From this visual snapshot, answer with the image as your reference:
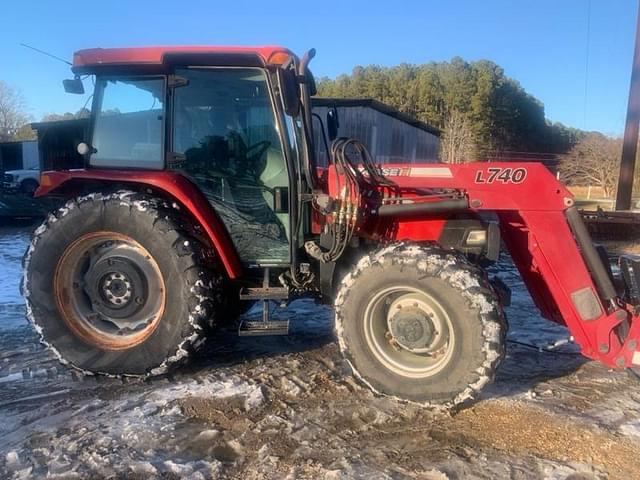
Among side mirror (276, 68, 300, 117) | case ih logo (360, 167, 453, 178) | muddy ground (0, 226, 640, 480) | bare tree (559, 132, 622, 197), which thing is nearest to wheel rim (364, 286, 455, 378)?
muddy ground (0, 226, 640, 480)

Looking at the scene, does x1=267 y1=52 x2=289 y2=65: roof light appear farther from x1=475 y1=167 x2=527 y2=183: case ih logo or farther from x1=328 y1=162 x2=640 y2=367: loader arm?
x1=475 y1=167 x2=527 y2=183: case ih logo

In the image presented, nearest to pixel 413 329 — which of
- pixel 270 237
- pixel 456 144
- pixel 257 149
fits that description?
pixel 270 237

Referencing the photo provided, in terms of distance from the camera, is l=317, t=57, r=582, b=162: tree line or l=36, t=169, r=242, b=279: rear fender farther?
l=317, t=57, r=582, b=162: tree line

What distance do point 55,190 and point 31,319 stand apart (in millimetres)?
1027

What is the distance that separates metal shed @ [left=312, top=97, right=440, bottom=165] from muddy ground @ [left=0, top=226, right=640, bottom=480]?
52.2 feet

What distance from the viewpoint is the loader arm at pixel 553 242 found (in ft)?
11.6

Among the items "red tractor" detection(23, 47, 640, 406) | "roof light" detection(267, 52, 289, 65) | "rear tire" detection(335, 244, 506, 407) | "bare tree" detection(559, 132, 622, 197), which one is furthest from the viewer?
"bare tree" detection(559, 132, 622, 197)

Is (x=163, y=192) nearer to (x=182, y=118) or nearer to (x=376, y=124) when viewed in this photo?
(x=182, y=118)

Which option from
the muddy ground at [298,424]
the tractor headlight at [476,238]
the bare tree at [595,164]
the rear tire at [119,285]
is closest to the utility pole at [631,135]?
the muddy ground at [298,424]

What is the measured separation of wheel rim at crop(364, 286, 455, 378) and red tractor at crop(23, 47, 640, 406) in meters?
0.01

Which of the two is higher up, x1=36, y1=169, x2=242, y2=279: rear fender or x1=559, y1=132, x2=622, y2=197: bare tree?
x1=559, y1=132, x2=622, y2=197: bare tree

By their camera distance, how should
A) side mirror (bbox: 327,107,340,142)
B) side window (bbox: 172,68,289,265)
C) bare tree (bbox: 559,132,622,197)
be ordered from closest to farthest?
side window (bbox: 172,68,289,265) → side mirror (bbox: 327,107,340,142) → bare tree (bbox: 559,132,622,197)

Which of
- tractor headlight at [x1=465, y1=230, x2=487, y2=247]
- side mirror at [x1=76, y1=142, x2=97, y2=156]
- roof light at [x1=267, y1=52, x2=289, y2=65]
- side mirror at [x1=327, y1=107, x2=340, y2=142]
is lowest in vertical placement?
tractor headlight at [x1=465, y1=230, x2=487, y2=247]

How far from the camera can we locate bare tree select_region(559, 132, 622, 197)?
30297mm
